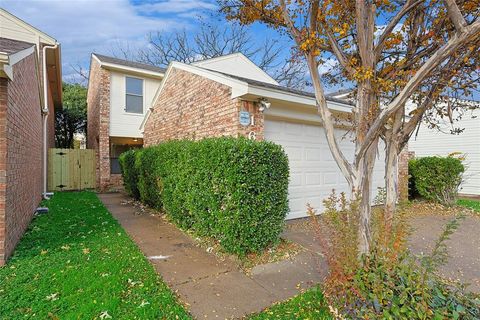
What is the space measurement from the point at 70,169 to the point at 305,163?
37.1ft

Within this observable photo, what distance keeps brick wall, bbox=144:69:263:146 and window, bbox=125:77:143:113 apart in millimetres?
3269

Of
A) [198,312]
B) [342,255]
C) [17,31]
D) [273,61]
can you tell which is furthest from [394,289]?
[273,61]

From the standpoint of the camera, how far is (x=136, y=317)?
8.87 ft

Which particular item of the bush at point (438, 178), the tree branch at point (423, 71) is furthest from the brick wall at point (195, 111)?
the bush at point (438, 178)

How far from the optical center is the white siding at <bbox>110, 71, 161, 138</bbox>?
42.4 feet

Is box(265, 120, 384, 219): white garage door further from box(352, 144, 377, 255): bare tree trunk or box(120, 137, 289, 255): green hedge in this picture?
box(352, 144, 377, 255): bare tree trunk

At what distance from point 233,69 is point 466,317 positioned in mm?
16147

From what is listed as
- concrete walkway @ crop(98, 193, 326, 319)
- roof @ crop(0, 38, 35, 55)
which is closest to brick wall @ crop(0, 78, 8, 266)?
roof @ crop(0, 38, 35, 55)

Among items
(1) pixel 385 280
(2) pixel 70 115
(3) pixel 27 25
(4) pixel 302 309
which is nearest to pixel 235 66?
(3) pixel 27 25

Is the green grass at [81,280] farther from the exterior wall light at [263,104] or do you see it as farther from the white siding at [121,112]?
the white siding at [121,112]

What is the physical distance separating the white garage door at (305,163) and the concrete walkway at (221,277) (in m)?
1.42

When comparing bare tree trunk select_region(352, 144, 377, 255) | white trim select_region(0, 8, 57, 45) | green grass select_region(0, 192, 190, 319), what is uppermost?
white trim select_region(0, 8, 57, 45)

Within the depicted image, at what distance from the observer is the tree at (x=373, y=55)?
317 cm

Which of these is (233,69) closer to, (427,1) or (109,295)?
(427,1)
